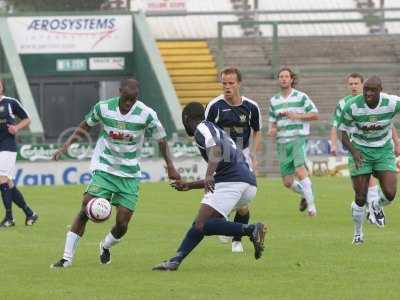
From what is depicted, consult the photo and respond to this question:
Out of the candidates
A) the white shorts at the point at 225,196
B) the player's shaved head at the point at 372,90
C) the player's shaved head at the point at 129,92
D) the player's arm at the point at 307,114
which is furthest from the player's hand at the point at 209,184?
the player's arm at the point at 307,114

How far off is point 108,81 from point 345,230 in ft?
86.8

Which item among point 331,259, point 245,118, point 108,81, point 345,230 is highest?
point 245,118

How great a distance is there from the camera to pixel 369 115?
16.1m

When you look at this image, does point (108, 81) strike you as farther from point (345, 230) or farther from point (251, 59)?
point (345, 230)

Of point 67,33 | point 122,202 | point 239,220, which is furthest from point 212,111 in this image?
point 67,33

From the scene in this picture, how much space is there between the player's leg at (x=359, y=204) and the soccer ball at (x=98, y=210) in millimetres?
3594

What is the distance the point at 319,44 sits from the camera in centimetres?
4553

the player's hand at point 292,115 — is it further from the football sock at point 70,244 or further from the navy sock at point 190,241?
the navy sock at point 190,241

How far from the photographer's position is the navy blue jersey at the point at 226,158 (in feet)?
42.6

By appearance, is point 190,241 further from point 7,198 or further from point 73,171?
point 73,171

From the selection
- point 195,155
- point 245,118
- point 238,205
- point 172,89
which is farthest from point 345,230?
point 172,89

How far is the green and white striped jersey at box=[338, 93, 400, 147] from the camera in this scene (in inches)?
631

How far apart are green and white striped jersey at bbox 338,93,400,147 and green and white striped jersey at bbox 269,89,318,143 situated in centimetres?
581

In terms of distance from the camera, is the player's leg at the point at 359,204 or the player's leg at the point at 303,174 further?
the player's leg at the point at 303,174
